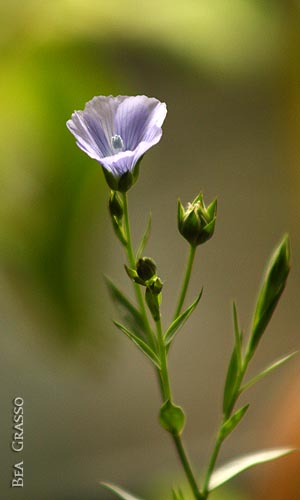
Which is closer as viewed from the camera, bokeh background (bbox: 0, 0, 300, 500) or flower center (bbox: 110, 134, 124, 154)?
flower center (bbox: 110, 134, 124, 154)

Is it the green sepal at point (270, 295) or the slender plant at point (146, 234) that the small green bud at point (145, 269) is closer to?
the slender plant at point (146, 234)

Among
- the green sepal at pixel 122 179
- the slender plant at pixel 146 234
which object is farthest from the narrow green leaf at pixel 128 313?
the green sepal at pixel 122 179

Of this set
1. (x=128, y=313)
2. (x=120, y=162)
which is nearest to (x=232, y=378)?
(x=128, y=313)

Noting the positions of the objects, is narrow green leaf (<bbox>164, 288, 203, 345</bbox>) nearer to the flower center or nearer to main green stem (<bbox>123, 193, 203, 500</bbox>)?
main green stem (<bbox>123, 193, 203, 500</bbox>)

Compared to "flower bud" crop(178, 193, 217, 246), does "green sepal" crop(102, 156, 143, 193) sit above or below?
above

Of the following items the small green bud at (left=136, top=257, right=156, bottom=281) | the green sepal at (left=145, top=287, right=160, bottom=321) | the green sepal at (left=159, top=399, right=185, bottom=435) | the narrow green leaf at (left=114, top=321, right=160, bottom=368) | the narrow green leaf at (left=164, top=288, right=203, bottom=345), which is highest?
the small green bud at (left=136, top=257, right=156, bottom=281)

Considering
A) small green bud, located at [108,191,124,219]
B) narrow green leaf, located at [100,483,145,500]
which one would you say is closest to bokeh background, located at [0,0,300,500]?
narrow green leaf, located at [100,483,145,500]
